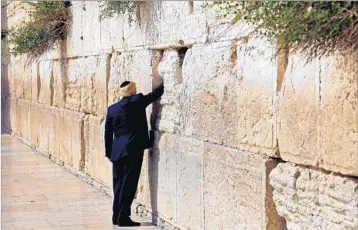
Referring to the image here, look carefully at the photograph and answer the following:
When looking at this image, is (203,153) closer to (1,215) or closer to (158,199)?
(158,199)

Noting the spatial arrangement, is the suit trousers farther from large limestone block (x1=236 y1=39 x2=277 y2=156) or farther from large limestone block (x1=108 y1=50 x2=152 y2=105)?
large limestone block (x1=236 y1=39 x2=277 y2=156)

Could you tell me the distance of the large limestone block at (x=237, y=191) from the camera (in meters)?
5.17

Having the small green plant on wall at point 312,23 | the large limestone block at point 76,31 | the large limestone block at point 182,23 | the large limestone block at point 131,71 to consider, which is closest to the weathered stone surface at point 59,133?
the large limestone block at point 76,31

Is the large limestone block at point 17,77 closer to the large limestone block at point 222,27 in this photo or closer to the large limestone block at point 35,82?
the large limestone block at point 35,82

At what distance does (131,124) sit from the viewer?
736cm

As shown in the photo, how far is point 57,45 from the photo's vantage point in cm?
1234

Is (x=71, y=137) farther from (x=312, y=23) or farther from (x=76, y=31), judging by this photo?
(x=312, y=23)

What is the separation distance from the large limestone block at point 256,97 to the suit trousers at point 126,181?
2.09 m

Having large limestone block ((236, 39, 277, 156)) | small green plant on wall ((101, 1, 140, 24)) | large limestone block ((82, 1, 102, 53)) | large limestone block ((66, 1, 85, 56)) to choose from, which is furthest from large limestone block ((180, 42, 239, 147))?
large limestone block ((66, 1, 85, 56))

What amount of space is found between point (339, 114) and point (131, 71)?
4.27 meters

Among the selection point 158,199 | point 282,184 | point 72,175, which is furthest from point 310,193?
→ point 72,175

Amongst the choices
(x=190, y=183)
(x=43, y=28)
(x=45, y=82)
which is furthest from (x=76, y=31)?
(x=190, y=183)

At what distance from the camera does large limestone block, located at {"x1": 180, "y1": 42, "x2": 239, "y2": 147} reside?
5.71m

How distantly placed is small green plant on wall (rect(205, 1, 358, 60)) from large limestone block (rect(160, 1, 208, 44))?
1.63 meters
